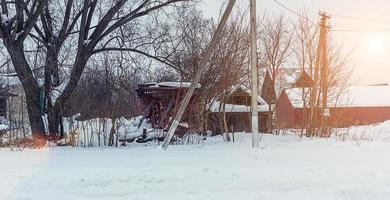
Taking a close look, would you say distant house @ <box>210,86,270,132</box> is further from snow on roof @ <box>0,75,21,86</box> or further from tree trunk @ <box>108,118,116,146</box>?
snow on roof @ <box>0,75,21,86</box>

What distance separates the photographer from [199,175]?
8352mm

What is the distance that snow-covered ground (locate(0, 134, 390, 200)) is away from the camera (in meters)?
7.09

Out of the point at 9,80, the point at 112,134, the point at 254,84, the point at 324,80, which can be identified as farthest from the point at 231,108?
the point at 9,80

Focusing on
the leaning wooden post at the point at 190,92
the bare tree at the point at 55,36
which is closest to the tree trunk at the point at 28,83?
the bare tree at the point at 55,36

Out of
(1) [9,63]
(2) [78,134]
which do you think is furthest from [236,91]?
(1) [9,63]

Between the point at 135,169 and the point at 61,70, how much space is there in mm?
12106

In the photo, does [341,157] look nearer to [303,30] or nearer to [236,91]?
[236,91]

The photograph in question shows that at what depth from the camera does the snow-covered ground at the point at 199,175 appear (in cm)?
709

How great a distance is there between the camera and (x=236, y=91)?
17.1 metres

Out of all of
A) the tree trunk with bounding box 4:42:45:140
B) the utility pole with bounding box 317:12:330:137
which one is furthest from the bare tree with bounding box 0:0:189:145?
the utility pole with bounding box 317:12:330:137

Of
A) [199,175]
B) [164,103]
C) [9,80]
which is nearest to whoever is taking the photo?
[199,175]

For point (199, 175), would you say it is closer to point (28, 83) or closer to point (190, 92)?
point (190, 92)

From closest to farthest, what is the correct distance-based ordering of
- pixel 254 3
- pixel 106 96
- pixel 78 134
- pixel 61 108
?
pixel 254 3
pixel 78 134
pixel 106 96
pixel 61 108

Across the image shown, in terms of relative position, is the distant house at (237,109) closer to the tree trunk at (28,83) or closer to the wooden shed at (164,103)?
the wooden shed at (164,103)
